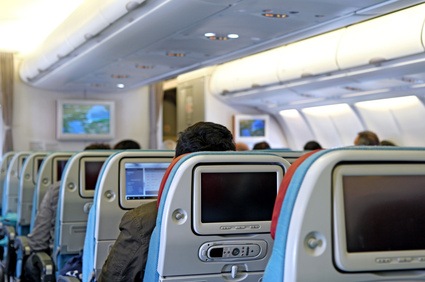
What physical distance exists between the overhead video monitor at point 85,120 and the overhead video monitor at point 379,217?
35.6 ft

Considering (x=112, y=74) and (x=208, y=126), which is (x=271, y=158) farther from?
(x=112, y=74)

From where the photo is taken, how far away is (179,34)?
20.2 feet

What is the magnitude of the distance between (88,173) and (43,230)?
1172mm

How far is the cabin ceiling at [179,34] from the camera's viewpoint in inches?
193

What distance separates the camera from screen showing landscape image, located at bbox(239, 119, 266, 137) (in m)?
11.9

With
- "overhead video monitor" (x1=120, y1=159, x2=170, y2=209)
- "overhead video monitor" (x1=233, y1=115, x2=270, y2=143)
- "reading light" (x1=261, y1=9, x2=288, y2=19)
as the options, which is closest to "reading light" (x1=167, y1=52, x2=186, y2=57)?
"reading light" (x1=261, y1=9, x2=288, y2=19)

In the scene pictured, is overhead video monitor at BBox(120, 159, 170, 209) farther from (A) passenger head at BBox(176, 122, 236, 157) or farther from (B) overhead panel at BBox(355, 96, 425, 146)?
(B) overhead panel at BBox(355, 96, 425, 146)

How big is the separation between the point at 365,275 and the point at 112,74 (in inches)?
338

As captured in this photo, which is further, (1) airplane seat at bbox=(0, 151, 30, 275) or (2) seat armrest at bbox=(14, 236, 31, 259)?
(1) airplane seat at bbox=(0, 151, 30, 275)

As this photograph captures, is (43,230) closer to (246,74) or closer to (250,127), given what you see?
(246,74)

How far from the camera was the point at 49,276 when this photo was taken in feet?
15.5

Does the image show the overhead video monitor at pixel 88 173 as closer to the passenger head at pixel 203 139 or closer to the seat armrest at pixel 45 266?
the seat armrest at pixel 45 266

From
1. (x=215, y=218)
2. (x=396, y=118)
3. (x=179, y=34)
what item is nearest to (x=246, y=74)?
(x=396, y=118)

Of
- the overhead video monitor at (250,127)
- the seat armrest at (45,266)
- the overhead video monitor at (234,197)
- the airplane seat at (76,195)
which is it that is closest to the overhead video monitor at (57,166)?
the seat armrest at (45,266)
